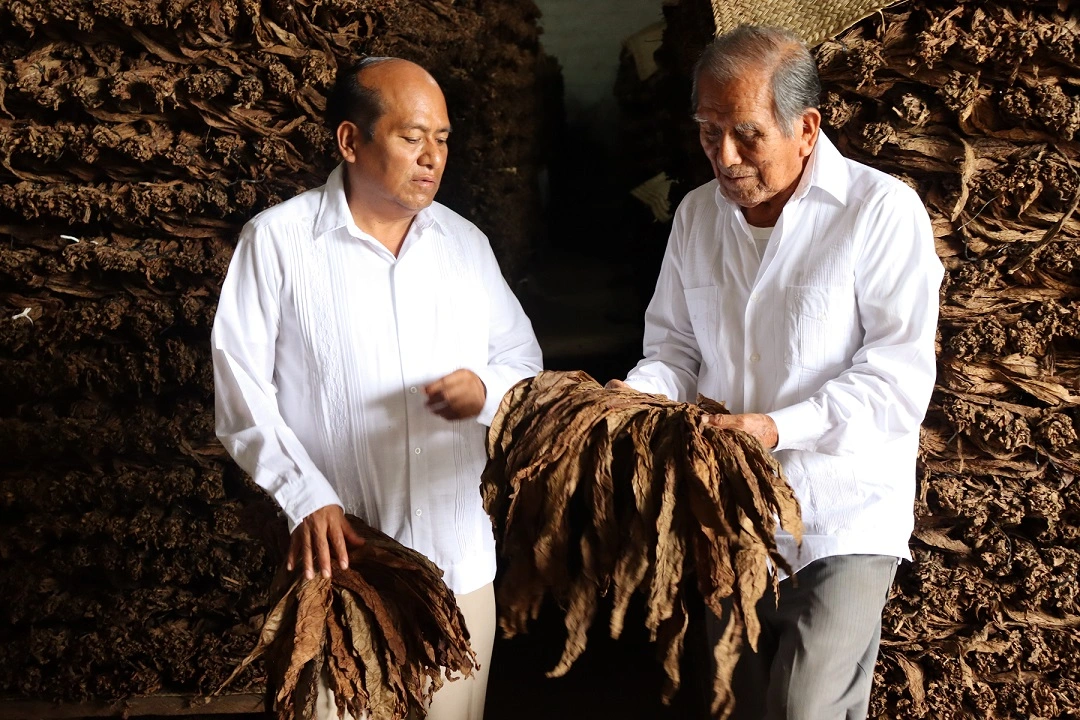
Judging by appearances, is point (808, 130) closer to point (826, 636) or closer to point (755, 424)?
point (755, 424)

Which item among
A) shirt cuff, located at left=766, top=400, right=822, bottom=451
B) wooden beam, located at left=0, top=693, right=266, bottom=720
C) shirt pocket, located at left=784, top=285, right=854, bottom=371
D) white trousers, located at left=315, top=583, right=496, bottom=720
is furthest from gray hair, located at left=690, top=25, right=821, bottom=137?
wooden beam, located at left=0, top=693, right=266, bottom=720

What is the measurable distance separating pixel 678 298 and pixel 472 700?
119 centimetres

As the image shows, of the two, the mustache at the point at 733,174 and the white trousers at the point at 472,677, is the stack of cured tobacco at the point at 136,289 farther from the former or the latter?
the mustache at the point at 733,174

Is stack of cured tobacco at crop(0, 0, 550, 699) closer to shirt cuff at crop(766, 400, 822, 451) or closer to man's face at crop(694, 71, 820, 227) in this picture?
man's face at crop(694, 71, 820, 227)

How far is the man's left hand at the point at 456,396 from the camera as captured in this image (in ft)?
6.98

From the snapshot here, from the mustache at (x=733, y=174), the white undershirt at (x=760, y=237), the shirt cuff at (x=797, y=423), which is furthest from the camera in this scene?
the white undershirt at (x=760, y=237)

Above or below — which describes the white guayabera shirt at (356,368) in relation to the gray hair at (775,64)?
below

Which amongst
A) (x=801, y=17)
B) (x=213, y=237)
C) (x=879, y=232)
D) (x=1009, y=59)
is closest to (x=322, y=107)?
(x=213, y=237)

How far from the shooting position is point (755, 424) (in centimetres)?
184

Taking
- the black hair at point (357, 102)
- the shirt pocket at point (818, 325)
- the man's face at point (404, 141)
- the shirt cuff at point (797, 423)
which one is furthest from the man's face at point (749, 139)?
the black hair at point (357, 102)

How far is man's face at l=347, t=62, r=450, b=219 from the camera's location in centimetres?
220

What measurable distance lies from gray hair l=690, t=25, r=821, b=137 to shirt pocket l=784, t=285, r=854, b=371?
354 millimetres

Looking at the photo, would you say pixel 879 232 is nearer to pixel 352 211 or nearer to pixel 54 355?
pixel 352 211

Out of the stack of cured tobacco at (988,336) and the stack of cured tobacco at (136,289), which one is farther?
the stack of cured tobacco at (136,289)
